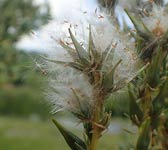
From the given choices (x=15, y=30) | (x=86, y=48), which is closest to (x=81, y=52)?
(x=86, y=48)

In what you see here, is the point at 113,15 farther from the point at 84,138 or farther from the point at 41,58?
the point at 84,138

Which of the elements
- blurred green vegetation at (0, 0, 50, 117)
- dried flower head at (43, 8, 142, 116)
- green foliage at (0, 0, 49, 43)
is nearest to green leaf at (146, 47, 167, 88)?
dried flower head at (43, 8, 142, 116)

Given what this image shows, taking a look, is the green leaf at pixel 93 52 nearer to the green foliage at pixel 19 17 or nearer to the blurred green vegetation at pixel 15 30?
the blurred green vegetation at pixel 15 30

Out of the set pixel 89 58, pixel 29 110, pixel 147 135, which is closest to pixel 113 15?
pixel 89 58

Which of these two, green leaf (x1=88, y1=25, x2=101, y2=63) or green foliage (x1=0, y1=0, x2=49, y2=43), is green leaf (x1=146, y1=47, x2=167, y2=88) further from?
green foliage (x1=0, y1=0, x2=49, y2=43)

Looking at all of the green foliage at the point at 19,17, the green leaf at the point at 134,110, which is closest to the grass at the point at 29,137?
the green foliage at the point at 19,17

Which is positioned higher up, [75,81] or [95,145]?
[75,81]
